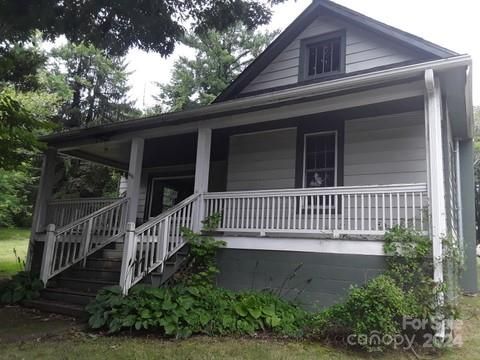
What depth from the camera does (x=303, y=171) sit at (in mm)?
8336

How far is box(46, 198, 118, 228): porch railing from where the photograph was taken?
32.4 feet

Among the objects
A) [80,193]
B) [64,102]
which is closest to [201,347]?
[80,193]

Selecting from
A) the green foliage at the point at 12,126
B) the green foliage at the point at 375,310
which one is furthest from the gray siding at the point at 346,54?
the green foliage at the point at 12,126

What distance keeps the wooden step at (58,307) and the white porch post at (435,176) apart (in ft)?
17.6

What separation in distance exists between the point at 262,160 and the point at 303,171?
1.13 meters

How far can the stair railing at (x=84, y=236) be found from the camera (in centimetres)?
779

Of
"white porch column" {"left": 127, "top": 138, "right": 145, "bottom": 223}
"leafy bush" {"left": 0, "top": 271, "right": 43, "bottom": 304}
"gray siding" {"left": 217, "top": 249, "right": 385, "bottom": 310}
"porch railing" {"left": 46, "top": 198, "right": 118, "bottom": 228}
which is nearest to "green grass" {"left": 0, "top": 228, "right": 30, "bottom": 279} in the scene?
"porch railing" {"left": 46, "top": 198, "right": 118, "bottom": 228}

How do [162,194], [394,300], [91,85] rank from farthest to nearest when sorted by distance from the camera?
1. [91,85]
2. [162,194]
3. [394,300]

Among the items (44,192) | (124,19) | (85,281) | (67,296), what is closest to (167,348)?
(67,296)

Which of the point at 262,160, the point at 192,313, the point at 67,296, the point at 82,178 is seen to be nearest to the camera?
the point at 192,313

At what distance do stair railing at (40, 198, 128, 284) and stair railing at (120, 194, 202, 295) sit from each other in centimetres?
176

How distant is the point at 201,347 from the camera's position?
16.1 feet

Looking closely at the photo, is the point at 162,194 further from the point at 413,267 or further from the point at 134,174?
the point at 413,267

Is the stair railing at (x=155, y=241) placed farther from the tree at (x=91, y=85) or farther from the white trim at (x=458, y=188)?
the tree at (x=91, y=85)
